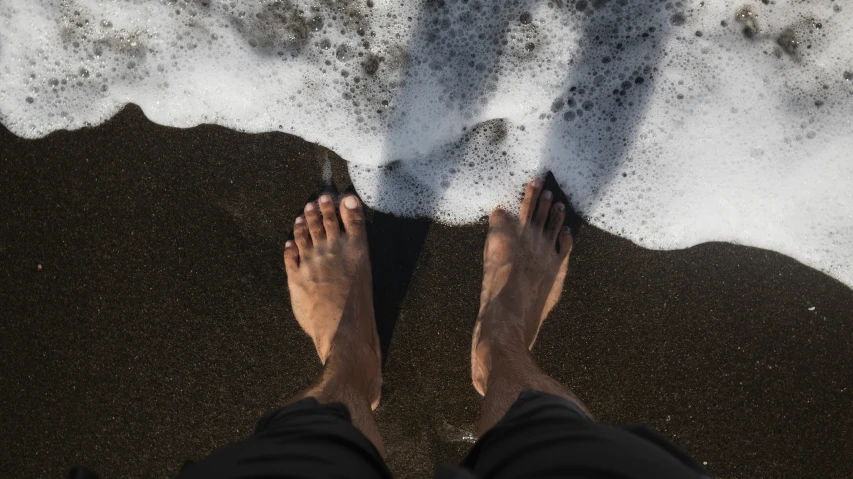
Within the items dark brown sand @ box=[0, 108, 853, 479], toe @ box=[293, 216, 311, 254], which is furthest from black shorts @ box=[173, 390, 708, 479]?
toe @ box=[293, 216, 311, 254]

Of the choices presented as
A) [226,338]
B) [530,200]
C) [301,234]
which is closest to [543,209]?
[530,200]

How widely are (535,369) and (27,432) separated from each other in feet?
6.09

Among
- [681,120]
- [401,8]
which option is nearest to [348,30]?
[401,8]

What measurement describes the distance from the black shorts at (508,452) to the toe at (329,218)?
0.68 m

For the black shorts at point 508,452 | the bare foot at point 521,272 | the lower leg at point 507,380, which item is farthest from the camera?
the bare foot at point 521,272

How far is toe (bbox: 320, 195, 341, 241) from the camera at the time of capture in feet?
5.99

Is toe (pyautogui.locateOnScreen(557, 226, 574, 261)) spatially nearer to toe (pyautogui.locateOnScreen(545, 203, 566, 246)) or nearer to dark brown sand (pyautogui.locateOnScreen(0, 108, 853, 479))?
toe (pyautogui.locateOnScreen(545, 203, 566, 246))

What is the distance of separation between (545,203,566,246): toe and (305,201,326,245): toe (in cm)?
85

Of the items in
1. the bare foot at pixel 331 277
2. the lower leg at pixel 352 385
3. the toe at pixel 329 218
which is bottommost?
the lower leg at pixel 352 385

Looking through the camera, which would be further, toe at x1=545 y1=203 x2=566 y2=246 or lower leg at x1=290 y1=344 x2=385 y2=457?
toe at x1=545 y1=203 x2=566 y2=246

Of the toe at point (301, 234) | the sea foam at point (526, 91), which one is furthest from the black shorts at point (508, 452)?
the sea foam at point (526, 91)

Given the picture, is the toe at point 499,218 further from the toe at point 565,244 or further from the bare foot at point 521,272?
the toe at point 565,244

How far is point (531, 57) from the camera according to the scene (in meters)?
1.87

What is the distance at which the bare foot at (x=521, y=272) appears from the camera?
1.77m
